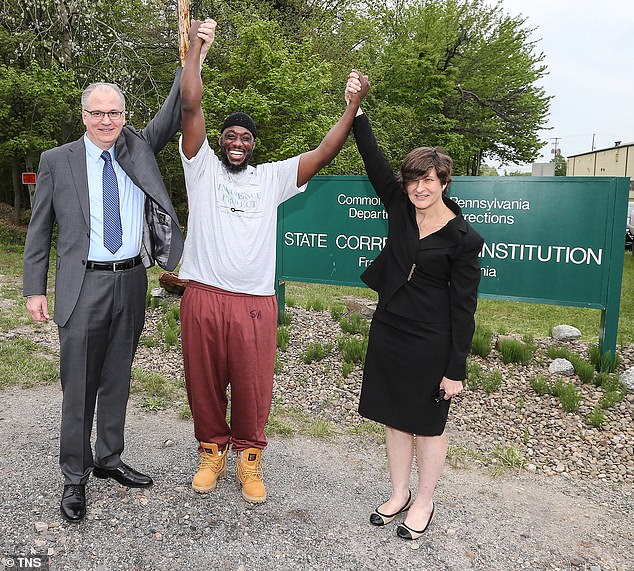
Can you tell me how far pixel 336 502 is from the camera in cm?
335

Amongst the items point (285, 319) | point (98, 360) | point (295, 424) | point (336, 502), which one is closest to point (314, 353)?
point (285, 319)

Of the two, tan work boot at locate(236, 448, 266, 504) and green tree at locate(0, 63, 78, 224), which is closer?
tan work boot at locate(236, 448, 266, 504)

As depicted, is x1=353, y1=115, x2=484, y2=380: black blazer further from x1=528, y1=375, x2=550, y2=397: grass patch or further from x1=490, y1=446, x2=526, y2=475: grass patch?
x1=528, y1=375, x2=550, y2=397: grass patch

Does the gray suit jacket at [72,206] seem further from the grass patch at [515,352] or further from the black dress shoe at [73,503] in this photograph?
the grass patch at [515,352]

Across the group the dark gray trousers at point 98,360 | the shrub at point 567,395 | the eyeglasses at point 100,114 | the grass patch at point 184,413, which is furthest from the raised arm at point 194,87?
the shrub at point 567,395

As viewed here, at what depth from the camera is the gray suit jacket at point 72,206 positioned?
118 inches

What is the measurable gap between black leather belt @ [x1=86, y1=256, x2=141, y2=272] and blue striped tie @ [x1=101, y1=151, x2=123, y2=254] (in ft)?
0.23

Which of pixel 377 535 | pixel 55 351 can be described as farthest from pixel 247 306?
pixel 55 351

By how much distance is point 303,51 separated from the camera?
583 inches

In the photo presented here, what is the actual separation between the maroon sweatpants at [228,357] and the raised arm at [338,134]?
0.75 meters

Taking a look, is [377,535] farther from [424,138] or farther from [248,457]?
[424,138]

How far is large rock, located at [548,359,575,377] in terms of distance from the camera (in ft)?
18.1

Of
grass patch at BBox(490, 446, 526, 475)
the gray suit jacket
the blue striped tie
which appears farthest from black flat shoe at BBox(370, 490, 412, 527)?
the blue striped tie

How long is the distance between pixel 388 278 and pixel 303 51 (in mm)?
13272
